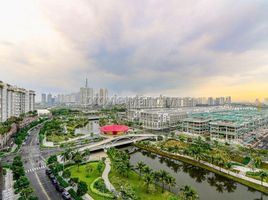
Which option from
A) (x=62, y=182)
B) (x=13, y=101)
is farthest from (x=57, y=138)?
(x=62, y=182)

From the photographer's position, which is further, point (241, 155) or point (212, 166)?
point (241, 155)

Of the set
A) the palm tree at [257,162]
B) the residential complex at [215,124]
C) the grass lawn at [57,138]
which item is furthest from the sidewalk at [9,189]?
the residential complex at [215,124]

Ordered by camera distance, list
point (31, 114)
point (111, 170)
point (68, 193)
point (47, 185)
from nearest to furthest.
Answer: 1. point (68, 193)
2. point (47, 185)
3. point (111, 170)
4. point (31, 114)

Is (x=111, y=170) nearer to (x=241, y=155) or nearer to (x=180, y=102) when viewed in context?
(x=241, y=155)

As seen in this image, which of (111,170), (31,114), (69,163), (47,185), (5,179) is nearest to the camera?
(47,185)

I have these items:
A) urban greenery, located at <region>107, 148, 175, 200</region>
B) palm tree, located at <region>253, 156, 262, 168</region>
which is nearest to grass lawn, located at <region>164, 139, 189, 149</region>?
palm tree, located at <region>253, 156, 262, 168</region>

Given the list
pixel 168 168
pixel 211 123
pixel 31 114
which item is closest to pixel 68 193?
pixel 168 168

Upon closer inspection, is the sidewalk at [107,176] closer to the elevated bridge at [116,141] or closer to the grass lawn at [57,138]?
the elevated bridge at [116,141]

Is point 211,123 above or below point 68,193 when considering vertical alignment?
above
